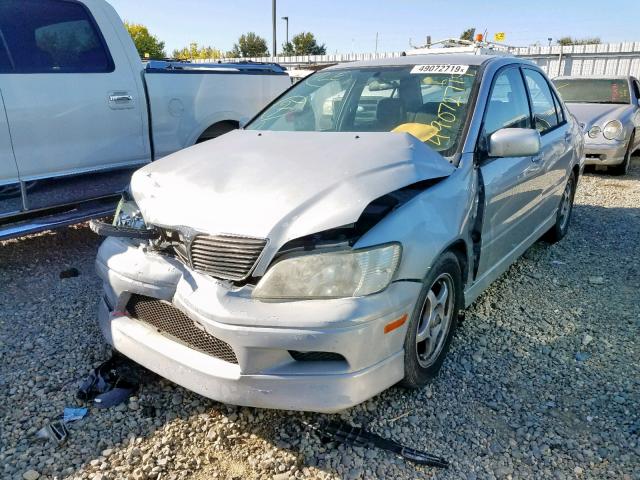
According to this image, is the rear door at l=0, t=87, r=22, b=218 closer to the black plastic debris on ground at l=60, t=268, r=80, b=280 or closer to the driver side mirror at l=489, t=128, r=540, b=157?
the black plastic debris on ground at l=60, t=268, r=80, b=280

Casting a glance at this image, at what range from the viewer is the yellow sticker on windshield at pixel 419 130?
3.13 m

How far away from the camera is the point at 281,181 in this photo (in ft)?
8.20

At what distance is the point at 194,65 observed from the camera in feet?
17.3

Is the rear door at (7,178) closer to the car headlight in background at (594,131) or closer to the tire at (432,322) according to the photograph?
the tire at (432,322)

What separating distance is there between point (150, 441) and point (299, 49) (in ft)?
192

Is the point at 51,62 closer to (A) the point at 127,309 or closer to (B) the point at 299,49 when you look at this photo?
(A) the point at 127,309

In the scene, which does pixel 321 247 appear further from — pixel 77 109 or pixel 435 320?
pixel 77 109

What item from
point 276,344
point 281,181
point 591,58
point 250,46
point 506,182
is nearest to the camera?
point 276,344

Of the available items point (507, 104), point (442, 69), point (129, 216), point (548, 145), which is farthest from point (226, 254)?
point (548, 145)

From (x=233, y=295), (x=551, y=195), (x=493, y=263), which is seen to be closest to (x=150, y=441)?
(x=233, y=295)

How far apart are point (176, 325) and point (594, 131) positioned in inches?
330

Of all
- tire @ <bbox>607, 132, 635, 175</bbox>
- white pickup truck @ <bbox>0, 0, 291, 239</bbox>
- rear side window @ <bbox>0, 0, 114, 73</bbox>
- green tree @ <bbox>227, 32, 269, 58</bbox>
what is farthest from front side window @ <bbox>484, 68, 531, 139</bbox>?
green tree @ <bbox>227, 32, 269, 58</bbox>

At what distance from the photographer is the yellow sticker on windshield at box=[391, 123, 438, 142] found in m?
3.13

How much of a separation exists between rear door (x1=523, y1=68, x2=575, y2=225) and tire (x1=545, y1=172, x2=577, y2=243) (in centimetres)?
28
